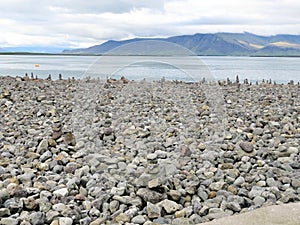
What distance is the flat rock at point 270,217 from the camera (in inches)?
112

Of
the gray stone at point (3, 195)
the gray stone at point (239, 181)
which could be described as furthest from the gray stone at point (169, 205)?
the gray stone at point (3, 195)

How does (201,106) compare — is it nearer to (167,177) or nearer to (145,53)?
(145,53)

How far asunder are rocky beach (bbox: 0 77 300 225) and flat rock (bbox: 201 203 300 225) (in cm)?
28

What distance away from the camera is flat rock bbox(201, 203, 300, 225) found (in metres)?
2.84

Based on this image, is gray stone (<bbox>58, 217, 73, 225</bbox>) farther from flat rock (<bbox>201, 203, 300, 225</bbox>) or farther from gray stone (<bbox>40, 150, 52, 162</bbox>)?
gray stone (<bbox>40, 150, 52, 162</bbox>)

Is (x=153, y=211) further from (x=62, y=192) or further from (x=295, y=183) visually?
(x=295, y=183)

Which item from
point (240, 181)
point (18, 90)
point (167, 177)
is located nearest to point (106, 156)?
point (167, 177)

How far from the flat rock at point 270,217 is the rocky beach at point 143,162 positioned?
28cm

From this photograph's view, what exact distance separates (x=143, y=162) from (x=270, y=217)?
1806 millimetres

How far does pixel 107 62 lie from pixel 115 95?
2695 mm

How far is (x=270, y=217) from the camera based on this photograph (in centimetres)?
292

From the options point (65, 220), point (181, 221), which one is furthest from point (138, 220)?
point (65, 220)

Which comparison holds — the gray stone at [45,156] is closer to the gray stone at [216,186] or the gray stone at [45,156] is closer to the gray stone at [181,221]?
the gray stone at [216,186]

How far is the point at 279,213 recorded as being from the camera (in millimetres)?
2965
